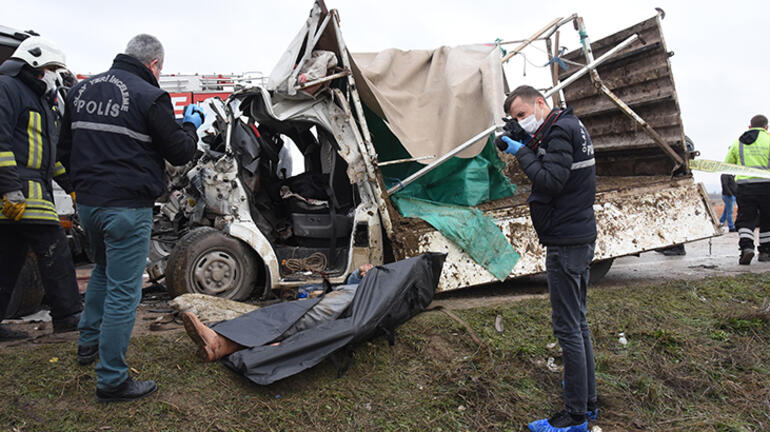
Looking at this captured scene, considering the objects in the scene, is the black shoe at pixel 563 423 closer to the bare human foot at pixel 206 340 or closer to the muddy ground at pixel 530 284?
the muddy ground at pixel 530 284

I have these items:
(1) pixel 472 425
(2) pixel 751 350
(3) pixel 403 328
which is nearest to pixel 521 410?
(1) pixel 472 425

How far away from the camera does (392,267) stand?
375cm

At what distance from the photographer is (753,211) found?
6.39 metres

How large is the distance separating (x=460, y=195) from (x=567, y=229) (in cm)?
254

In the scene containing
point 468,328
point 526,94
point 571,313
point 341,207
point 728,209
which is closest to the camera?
point 571,313

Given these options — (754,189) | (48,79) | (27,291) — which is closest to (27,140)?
(48,79)

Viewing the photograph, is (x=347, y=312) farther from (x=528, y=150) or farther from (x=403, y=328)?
(x=528, y=150)

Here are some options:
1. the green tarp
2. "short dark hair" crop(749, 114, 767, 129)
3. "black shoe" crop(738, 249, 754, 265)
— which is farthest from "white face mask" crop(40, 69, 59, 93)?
"short dark hair" crop(749, 114, 767, 129)

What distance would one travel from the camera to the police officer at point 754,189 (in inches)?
247

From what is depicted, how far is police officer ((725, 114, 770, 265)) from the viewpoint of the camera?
20.6 ft

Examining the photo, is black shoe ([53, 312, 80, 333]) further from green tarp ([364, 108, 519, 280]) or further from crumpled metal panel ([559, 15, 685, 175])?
crumpled metal panel ([559, 15, 685, 175])

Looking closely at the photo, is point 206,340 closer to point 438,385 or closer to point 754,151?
point 438,385

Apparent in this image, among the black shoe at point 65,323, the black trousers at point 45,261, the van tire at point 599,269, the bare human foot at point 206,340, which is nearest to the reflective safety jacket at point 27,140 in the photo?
the black trousers at point 45,261

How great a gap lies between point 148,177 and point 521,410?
243 centimetres
